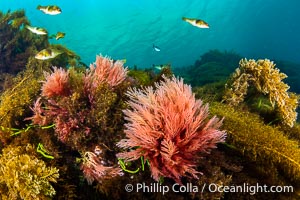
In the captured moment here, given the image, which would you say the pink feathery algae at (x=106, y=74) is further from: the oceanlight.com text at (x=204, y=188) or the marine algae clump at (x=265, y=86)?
the marine algae clump at (x=265, y=86)

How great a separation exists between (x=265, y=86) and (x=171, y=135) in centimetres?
298

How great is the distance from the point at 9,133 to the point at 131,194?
6.97 feet

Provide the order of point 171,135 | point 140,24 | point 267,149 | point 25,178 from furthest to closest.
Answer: point 140,24
point 267,149
point 25,178
point 171,135

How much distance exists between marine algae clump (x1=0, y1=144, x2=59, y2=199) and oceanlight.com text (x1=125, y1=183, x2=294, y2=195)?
37.0 inches

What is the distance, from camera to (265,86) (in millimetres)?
4867

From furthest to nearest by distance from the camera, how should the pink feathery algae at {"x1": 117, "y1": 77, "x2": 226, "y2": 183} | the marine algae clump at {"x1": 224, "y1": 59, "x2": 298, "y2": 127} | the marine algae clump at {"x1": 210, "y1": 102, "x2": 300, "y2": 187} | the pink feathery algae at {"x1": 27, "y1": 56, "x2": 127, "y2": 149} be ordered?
the marine algae clump at {"x1": 224, "y1": 59, "x2": 298, "y2": 127} < the pink feathery algae at {"x1": 27, "y1": 56, "x2": 127, "y2": 149} < the marine algae clump at {"x1": 210, "y1": 102, "x2": 300, "y2": 187} < the pink feathery algae at {"x1": 117, "y1": 77, "x2": 226, "y2": 183}

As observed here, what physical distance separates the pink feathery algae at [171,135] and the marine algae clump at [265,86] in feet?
7.63

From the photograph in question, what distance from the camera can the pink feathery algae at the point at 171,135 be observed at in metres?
2.75

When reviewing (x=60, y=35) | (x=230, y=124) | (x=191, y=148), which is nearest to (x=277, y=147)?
(x=230, y=124)

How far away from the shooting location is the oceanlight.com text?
9.63 feet

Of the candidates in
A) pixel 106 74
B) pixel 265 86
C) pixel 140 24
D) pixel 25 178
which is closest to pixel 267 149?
pixel 265 86

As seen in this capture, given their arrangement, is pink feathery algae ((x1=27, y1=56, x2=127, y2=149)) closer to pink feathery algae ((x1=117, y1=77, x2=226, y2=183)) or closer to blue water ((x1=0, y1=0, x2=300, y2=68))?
pink feathery algae ((x1=117, y1=77, x2=226, y2=183))

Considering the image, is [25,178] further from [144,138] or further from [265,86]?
[265,86]

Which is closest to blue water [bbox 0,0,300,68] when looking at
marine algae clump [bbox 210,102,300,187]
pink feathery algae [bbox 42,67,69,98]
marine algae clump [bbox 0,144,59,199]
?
pink feathery algae [bbox 42,67,69,98]
